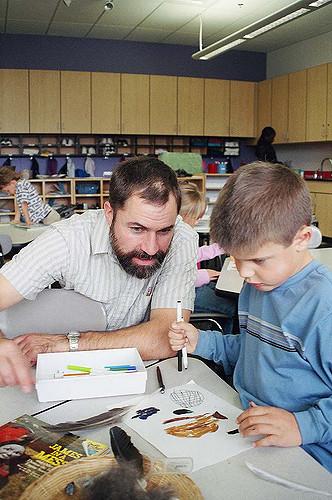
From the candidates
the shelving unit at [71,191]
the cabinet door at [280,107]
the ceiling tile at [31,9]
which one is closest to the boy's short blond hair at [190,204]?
the ceiling tile at [31,9]

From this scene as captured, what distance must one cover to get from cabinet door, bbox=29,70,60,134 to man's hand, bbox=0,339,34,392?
766 cm

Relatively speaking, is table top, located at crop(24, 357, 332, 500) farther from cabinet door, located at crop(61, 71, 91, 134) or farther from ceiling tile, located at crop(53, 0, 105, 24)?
cabinet door, located at crop(61, 71, 91, 134)

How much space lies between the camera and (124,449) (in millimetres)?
1008

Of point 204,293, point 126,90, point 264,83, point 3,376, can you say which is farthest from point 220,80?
point 3,376

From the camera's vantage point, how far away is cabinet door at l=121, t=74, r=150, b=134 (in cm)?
896

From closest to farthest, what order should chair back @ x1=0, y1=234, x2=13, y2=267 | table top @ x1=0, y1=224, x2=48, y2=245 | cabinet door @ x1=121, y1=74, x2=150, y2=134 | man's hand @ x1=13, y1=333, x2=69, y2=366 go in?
man's hand @ x1=13, y1=333, x2=69, y2=366
chair back @ x1=0, y1=234, x2=13, y2=267
table top @ x1=0, y1=224, x2=48, y2=245
cabinet door @ x1=121, y1=74, x2=150, y2=134

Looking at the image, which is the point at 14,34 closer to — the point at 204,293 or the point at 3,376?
the point at 204,293

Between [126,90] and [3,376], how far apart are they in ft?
26.9

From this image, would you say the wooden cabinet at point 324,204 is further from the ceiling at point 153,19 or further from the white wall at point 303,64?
the ceiling at point 153,19

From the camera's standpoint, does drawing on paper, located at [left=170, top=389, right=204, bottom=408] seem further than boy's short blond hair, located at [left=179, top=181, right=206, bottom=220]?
No

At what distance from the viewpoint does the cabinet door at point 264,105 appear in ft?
31.2

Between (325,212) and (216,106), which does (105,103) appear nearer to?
(216,106)

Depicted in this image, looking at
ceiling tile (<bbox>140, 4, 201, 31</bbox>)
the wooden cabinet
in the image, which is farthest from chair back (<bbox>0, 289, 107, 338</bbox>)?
the wooden cabinet

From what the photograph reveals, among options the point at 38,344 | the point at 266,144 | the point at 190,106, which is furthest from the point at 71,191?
the point at 38,344
